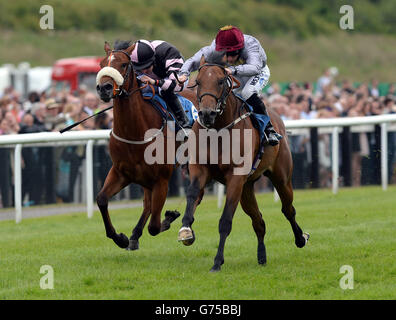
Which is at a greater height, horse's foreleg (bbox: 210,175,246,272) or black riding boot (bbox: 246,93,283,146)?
black riding boot (bbox: 246,93,283,146)

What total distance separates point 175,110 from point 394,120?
5.25 m

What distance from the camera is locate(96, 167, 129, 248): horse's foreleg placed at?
285 inches

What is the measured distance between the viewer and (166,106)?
25.3ft

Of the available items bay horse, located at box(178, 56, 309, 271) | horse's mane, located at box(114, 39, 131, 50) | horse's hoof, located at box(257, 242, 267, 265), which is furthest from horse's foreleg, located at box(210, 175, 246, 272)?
horse's mane, located at box(114, 39, 131, 50)

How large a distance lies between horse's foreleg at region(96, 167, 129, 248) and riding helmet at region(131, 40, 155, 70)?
3.45ft

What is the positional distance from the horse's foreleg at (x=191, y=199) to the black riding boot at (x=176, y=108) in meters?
1.04

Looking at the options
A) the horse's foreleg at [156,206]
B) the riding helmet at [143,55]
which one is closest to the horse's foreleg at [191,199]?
the horse's foreleg at [156,206]

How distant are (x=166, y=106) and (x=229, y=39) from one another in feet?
3.26

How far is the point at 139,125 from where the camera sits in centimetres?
727

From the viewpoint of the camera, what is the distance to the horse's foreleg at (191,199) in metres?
6.44

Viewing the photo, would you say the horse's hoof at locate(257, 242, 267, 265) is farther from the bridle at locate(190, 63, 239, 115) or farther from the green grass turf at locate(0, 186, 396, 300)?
the bridle at locate(190, 63, 239, 115)

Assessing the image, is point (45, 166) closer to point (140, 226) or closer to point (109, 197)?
point (140, 226)
